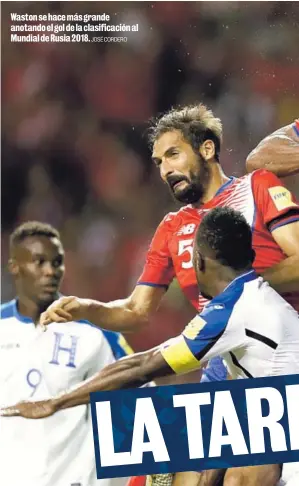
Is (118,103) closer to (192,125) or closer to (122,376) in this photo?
(192,125)

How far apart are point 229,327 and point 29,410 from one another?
0.62 m

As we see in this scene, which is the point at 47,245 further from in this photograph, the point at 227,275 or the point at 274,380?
the point at 274,380

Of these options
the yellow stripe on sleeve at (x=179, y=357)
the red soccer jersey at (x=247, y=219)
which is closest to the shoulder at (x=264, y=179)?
the red soccer jersey at (x=247, y=219)

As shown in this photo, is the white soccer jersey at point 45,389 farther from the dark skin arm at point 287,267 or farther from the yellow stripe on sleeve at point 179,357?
the dark skin arm at point 287,267

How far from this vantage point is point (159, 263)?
77.7 inches

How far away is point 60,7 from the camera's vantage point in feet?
6.50

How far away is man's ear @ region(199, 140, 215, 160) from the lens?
1941mm

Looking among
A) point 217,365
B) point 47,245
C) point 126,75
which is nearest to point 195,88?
point 126,75

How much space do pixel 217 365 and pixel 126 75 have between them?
0.85m

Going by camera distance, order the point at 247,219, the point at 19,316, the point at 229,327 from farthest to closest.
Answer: the point at 19,316 < the point at 247,219 < the point at 229,327

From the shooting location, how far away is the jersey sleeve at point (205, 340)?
1.78 meters

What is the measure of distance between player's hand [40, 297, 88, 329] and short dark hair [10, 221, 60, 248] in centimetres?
19

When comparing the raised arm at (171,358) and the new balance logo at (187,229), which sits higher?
the new balance logo at (187,229)

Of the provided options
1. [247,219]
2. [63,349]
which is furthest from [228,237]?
[63,349]
